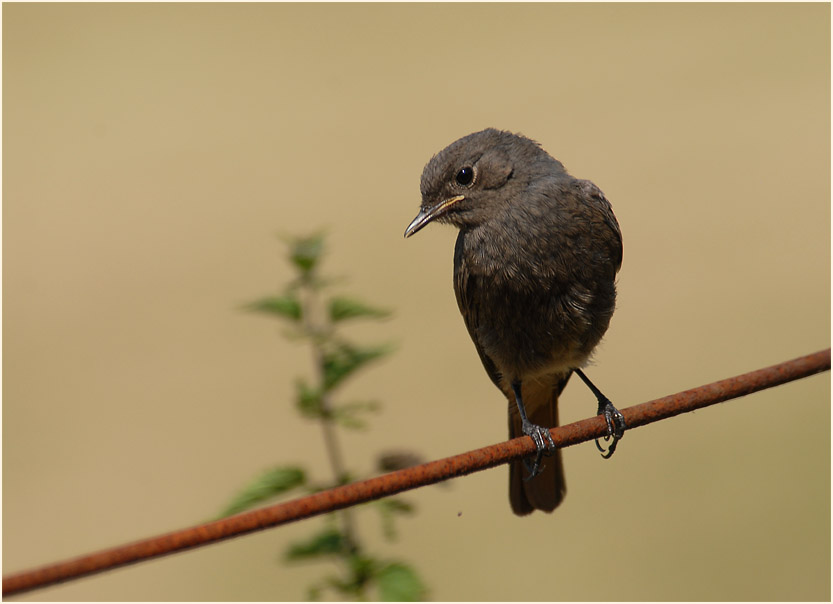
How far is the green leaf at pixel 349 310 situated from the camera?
285cm

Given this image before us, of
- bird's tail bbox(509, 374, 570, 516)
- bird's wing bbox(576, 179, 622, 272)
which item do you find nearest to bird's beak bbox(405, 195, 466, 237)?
bird's wing bbox(576, 179, 622, 272)

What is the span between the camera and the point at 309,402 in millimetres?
2762

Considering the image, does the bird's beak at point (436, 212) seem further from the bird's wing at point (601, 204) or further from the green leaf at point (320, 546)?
the green leaf at point (320, 546)

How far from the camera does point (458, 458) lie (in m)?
1.98

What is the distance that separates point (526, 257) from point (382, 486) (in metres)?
1.89

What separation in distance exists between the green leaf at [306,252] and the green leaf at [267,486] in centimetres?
Result: 68

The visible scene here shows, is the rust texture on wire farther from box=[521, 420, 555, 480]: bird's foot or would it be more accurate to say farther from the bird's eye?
the bird's eye

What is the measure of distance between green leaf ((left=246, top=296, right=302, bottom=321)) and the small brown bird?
103 cm

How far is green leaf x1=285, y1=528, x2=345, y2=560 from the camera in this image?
8.64 ft

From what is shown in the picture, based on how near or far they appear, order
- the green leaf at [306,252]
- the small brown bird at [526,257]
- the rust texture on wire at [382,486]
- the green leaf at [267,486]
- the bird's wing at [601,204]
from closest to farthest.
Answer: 1. the rust texture on wire at [382,486]
2. the green leaf at [267,486]
3. the green leaf at [306,252]
4. the small brown bird at [526,257]
5. the bird's wing at [601,204]

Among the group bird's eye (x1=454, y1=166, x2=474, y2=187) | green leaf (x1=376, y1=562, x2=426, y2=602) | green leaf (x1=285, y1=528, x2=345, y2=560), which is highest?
bird's eye (x1=454, y1=166, x2=474, y2=187)

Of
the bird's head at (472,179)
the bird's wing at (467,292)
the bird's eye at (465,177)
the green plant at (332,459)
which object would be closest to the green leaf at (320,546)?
the green plant at (332,459)

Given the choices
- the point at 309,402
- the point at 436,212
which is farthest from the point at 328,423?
the point at 436,212

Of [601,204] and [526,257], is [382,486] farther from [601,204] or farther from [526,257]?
[601,204]
